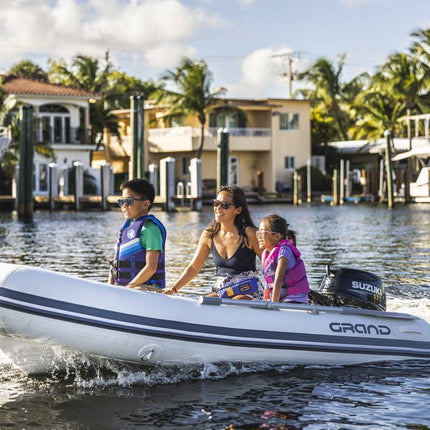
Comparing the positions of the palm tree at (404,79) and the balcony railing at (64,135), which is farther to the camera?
the palm tree at (404,79)

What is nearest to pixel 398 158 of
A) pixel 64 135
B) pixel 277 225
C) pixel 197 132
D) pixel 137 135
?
pixel 197 132

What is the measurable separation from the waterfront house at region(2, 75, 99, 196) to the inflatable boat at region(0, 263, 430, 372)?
145ft

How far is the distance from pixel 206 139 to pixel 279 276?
48.1 m

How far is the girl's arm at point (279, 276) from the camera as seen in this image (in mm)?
7926

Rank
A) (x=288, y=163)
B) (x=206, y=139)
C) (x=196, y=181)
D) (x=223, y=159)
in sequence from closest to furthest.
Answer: (x=223, y=159), (x=196, y=181), (x=206, y=139), (x=288, y=163)

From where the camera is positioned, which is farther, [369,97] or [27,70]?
[27,70]

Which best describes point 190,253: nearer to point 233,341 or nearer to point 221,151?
point 233,341

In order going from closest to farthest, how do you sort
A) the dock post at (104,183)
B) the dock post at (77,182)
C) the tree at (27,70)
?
the dock post at (104,183)
the dock post at (77,182)
the tree at (27,70)

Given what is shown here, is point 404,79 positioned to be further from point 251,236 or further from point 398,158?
point 251,236

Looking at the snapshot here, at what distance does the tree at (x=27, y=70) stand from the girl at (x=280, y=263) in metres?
63.2

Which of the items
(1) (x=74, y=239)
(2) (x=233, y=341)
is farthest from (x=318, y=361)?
(1) (x=74, y=239)

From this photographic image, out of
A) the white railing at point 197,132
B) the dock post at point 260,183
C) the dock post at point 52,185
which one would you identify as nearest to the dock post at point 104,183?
the dock post at point 52,185

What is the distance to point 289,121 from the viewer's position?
58.3 metres

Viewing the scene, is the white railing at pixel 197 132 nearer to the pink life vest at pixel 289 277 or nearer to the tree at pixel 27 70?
the tree at pixel 27 70
